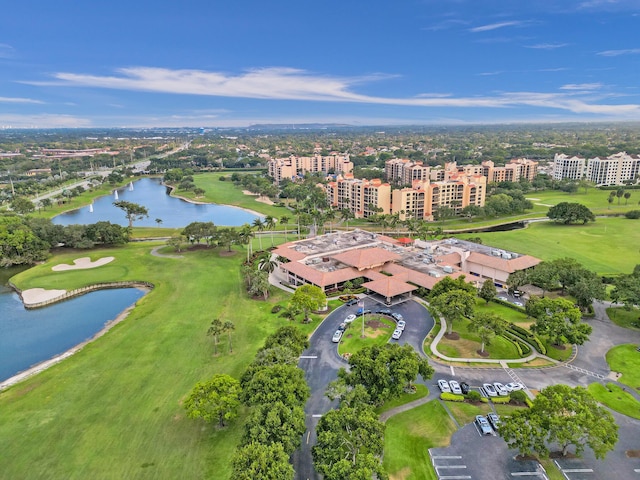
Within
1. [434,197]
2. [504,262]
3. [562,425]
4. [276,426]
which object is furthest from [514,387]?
[434,197]

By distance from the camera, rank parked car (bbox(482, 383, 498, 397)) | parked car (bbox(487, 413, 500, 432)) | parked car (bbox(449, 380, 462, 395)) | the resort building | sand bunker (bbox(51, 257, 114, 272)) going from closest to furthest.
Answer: parked car (bbox(487, 413, 500, 432)), parked car (bbox(482, 383, 498, 397)), parked car (bbox(449, 380, 462, 395)), the resort building, sand bunker (bbox(51, 257, 114, 272))

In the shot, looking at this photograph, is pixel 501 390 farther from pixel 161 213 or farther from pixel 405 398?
pixel 161 213

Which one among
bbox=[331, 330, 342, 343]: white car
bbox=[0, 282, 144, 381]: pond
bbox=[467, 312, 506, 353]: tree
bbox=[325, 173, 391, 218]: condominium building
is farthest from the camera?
bbox=[325, 173, 391, 218]: condominium building

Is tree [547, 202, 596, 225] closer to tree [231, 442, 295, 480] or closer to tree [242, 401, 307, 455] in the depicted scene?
tree [242, 401, 307, 455]

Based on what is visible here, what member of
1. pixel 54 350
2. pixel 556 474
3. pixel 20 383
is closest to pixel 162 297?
pixel 54 350

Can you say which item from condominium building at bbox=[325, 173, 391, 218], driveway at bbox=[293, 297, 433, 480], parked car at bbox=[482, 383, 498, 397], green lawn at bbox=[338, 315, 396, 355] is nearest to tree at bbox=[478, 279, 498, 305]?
driveway at bbox=[293, 297, 433, 480]

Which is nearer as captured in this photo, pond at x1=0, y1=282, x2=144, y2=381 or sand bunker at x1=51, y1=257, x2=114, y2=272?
pond at x1=0, y1=282, x2=144, y2=381

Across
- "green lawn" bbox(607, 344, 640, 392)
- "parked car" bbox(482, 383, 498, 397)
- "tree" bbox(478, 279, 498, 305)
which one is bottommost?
"green lawn" bbox(607, 344, 640, 392)

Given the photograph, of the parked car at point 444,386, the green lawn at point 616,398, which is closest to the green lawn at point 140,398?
the parked car at point 444,386
